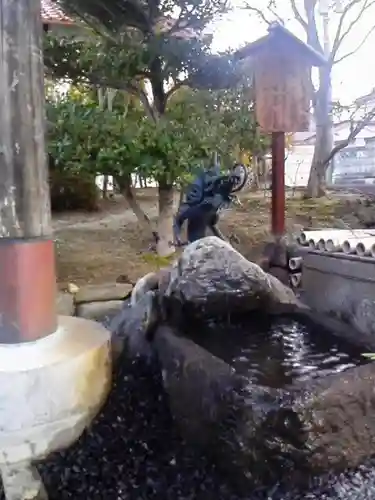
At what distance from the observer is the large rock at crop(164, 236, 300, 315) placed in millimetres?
3613

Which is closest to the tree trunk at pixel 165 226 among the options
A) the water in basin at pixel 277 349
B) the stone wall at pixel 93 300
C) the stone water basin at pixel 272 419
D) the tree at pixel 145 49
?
the tree at pixel 145 49

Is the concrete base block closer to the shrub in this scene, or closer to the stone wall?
the stone wall

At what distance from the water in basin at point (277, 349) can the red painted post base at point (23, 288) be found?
3.81 feet

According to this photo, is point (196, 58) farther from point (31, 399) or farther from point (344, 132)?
point (344, 132)

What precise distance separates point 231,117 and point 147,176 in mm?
1755

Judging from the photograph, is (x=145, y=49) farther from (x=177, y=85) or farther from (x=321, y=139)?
(x=321, y=139)

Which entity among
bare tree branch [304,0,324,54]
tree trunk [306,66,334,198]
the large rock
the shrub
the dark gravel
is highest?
bare tree branch [304,0,324,54]

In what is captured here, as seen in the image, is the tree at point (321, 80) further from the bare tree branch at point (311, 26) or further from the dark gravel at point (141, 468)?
the dark gravel at point (141, 468)

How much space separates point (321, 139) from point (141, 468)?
7892 millimetres

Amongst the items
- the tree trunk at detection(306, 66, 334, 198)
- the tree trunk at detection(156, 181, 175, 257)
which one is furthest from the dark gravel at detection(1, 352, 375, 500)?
the tree trunk at detection(306, 66, 334, 198)

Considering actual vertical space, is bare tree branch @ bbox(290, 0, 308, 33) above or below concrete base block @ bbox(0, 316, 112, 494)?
above

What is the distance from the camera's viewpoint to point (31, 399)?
7.64 ft

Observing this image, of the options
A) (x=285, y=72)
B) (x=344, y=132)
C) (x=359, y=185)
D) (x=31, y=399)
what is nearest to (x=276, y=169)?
(x=285, y=72)

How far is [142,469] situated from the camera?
7.93 ft
